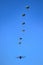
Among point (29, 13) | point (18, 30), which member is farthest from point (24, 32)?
point (29, 13)

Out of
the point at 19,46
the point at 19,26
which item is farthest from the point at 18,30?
the point at 19,46

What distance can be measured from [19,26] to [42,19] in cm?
20

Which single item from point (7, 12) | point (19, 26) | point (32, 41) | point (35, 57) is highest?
point (7, 12)

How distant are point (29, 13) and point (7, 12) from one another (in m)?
0.19

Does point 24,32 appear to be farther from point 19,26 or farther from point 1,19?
point 1,19

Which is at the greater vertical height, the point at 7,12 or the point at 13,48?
the point at 7,12

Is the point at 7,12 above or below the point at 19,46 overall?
above

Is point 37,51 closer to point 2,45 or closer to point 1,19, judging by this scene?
point 2,45

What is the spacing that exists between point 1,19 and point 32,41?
1.09ft

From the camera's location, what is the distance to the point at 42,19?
3.86ft

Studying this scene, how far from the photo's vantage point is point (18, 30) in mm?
1200

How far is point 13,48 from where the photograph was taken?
3.97ft

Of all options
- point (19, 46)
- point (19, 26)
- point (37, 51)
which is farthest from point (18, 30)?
point (37, 51)

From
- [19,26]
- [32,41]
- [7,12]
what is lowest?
[32,41]
